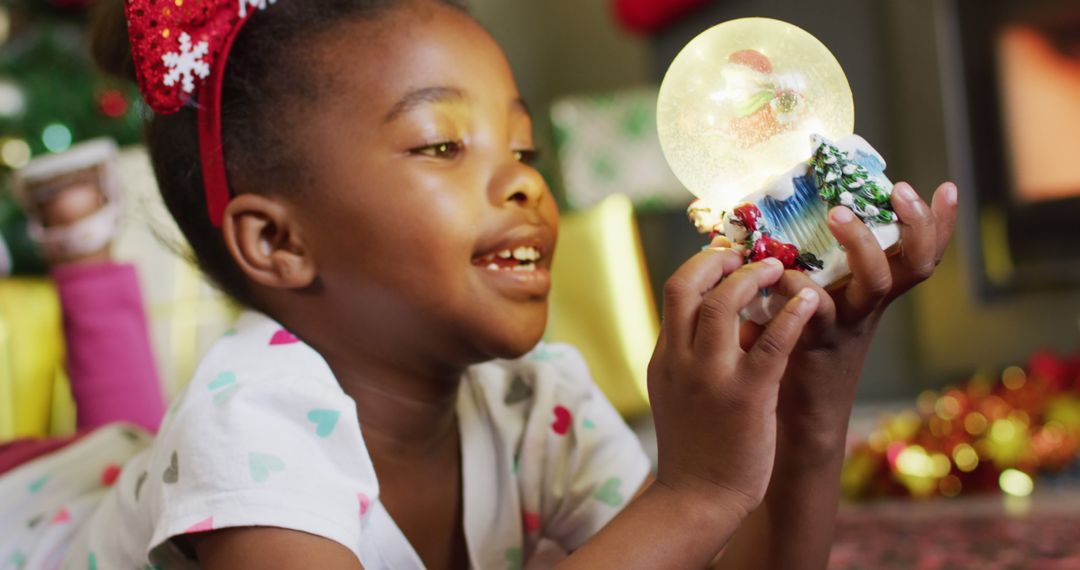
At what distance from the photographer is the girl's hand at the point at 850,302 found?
58 centimetres

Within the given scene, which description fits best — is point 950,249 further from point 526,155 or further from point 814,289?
point 814,289

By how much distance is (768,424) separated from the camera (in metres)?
0.59

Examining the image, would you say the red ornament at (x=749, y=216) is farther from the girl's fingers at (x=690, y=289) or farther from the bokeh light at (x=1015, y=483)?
the bokeh light at (x=1015, y=483)

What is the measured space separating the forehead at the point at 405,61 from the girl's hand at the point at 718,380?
247mm

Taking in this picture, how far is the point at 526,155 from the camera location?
82 centimetres

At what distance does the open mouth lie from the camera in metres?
0.75

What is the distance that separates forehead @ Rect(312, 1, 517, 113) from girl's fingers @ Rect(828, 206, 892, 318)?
0.30 metres

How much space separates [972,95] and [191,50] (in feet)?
6.13

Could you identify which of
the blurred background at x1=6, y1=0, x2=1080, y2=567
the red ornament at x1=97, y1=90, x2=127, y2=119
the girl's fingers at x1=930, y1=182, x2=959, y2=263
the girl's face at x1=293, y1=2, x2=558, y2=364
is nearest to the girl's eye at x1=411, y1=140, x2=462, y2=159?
the girl's face at x1=293, y1=2, x2=558, y2=364

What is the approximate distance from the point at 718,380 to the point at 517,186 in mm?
232

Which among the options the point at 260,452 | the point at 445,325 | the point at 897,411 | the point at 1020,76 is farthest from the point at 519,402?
the point at 1020,76

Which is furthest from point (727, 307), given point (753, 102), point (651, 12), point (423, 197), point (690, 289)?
point (651, 12)

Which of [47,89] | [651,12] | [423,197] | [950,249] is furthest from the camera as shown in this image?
[651,12]

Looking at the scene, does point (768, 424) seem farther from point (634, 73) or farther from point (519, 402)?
point (634, 73)
